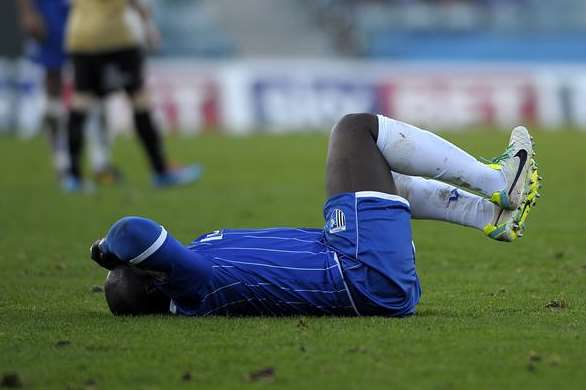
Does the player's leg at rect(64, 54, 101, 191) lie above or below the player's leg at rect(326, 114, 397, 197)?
below

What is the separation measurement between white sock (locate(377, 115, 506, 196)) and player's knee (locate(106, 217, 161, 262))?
46.0 inches

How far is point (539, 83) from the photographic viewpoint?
25406mm

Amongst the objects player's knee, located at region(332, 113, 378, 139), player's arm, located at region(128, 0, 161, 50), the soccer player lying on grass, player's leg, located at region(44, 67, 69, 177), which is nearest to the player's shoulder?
the soccer player lying on grass

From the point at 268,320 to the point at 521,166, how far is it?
1387 millimetres

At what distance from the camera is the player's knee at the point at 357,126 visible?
18.7 feet

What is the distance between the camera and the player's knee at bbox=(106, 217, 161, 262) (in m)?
5.22

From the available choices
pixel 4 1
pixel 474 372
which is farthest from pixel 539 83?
pixel 474 372

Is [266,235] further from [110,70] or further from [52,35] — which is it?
[52,35]

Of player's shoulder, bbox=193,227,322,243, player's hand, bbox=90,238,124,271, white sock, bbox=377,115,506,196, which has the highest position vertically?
white sock, bbox=377,115,506,196

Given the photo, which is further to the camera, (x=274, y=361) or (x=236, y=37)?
(x=236, y=37)

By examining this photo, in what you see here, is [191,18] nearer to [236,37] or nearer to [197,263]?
[236,37]

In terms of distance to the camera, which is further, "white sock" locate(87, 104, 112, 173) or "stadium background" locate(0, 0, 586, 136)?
"stadium background" locate(0, 0, 586, 136)

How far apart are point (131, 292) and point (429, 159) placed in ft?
4.90

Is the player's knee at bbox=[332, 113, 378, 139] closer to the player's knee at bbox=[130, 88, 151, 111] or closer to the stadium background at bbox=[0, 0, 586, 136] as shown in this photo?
the player's knee at bbox=[130, 88, 151, 111]
